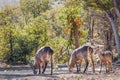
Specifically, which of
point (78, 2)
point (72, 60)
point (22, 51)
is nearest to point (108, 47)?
point (78, 2)

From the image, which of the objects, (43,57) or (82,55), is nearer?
(43,57)

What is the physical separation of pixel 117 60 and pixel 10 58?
8.48 m

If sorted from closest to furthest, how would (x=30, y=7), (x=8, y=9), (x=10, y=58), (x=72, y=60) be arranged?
(x=72, y=60), (x=10, y=58), (x=8, y=9), (x=30, y=7)

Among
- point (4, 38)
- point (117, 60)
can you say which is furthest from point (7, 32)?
point (117, 60)

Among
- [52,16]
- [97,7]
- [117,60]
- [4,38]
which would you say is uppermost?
[52,16]

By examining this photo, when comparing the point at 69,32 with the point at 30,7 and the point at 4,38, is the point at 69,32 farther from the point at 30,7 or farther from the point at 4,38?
the point at 30,7

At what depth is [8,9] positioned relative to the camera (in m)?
55.2

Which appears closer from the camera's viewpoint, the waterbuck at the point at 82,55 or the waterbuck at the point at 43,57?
the waterbuck at the point at 43,57

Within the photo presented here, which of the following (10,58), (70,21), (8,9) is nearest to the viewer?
(10,58)

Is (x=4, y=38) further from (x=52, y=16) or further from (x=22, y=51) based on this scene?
(x=52, y=16)

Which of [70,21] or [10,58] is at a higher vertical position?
[70,21]

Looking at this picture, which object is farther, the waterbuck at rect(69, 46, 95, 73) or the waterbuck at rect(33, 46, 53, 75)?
the waterbuck at rect(69, 46, 95, 73)

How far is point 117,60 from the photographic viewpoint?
84.4 ft

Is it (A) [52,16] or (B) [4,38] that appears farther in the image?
(A) [52,16]
